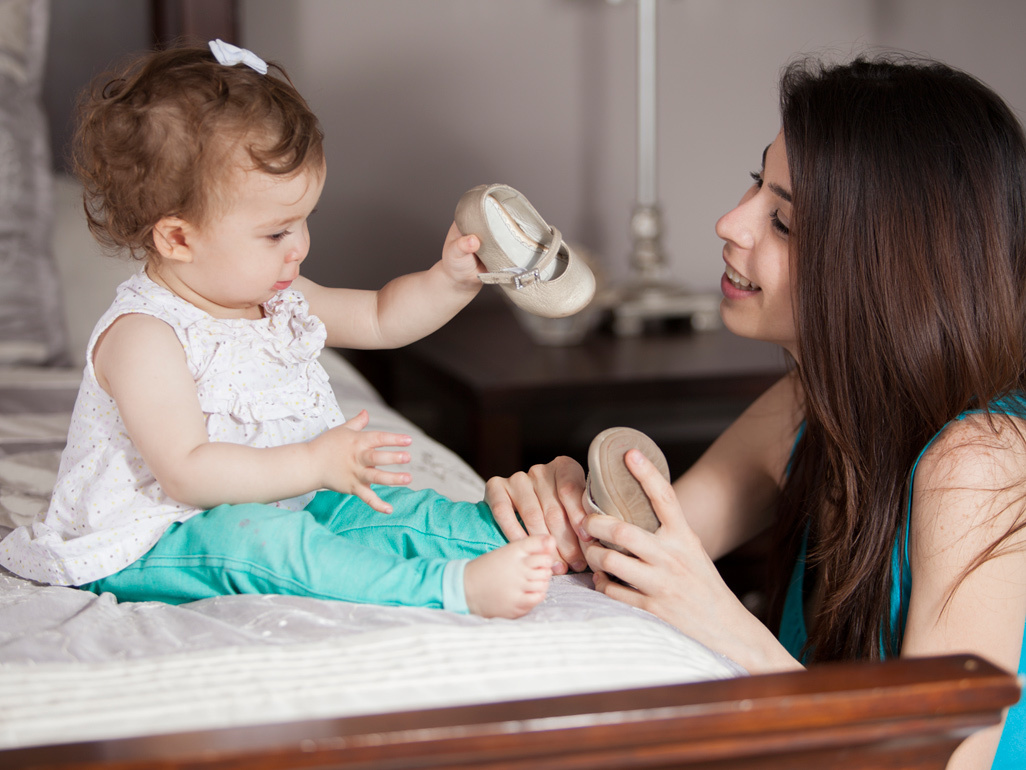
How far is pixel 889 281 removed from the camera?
921 mm

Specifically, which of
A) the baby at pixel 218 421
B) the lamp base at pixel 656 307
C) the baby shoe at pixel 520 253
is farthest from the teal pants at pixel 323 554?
the lamp base at pixel 656 307

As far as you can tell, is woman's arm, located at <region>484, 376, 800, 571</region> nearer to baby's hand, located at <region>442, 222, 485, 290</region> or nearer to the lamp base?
baby's hand, located at <region>442, 222, 485, 290</region>

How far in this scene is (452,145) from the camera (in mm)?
2404

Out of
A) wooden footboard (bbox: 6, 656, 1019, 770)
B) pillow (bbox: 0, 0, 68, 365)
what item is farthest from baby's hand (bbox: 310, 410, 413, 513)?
pillow (bbox: 0, 0, 68, 365)

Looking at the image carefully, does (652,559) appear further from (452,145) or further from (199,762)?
(452,145)

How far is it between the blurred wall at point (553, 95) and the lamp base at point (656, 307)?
0.41 m

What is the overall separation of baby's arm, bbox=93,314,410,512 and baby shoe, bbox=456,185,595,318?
0.22m

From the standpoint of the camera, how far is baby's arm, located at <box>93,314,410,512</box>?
773 mm

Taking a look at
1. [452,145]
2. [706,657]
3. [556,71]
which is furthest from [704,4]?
[706,657]

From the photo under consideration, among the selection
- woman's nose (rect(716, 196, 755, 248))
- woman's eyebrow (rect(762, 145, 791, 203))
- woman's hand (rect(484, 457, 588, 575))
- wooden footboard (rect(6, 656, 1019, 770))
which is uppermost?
woman's eyebrow (rect(762, 145, 791, 203))

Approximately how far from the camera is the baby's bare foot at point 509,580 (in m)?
0.71

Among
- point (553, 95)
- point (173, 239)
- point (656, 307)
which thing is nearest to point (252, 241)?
point (173, 239)

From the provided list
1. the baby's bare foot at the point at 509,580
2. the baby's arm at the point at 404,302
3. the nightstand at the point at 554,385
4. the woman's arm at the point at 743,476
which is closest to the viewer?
the baby's bare foot at the point at 509,580

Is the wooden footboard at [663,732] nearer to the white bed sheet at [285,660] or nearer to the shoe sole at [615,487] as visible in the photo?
the white bed sheet at [285,660]
